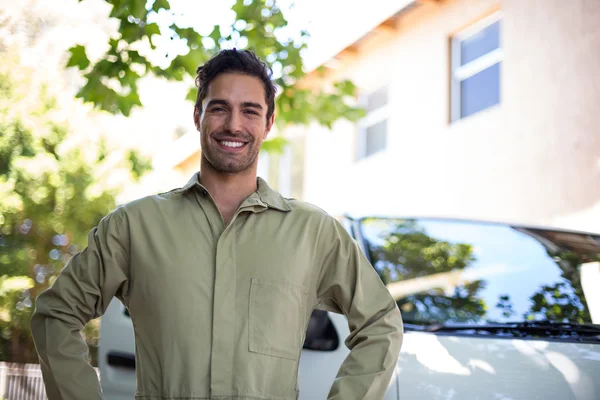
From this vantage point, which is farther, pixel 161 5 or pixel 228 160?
pixel 161 5

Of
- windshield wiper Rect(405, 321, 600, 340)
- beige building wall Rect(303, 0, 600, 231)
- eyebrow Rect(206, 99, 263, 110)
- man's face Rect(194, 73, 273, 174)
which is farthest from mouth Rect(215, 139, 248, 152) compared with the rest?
beige building wall Rect(303, 0, 600, 231)

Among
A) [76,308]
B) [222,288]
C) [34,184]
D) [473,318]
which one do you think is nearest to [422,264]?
[473,318]

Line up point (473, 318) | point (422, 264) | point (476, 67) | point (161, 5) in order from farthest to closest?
point (476, 67)
point (161, 5)
point (422, 264)
point (473, 318)

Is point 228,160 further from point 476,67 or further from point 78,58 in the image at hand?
point 476,67

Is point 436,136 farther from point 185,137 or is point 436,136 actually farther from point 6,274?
point 185,137

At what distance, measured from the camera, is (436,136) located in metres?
10.6

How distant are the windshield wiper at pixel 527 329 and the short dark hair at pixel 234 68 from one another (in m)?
1.40

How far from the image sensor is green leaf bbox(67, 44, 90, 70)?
227 inches

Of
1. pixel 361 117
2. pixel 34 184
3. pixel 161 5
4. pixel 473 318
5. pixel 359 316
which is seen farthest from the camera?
pixel 34 184

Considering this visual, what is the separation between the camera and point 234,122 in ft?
8.30

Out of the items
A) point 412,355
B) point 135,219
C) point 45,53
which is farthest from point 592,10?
point 45,53

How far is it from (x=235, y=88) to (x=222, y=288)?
67cm

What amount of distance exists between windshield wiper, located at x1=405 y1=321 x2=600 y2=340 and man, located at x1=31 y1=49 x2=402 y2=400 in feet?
3.64

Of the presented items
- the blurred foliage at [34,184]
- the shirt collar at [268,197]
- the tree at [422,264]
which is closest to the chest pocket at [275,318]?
the shirt collar at [268,197]
